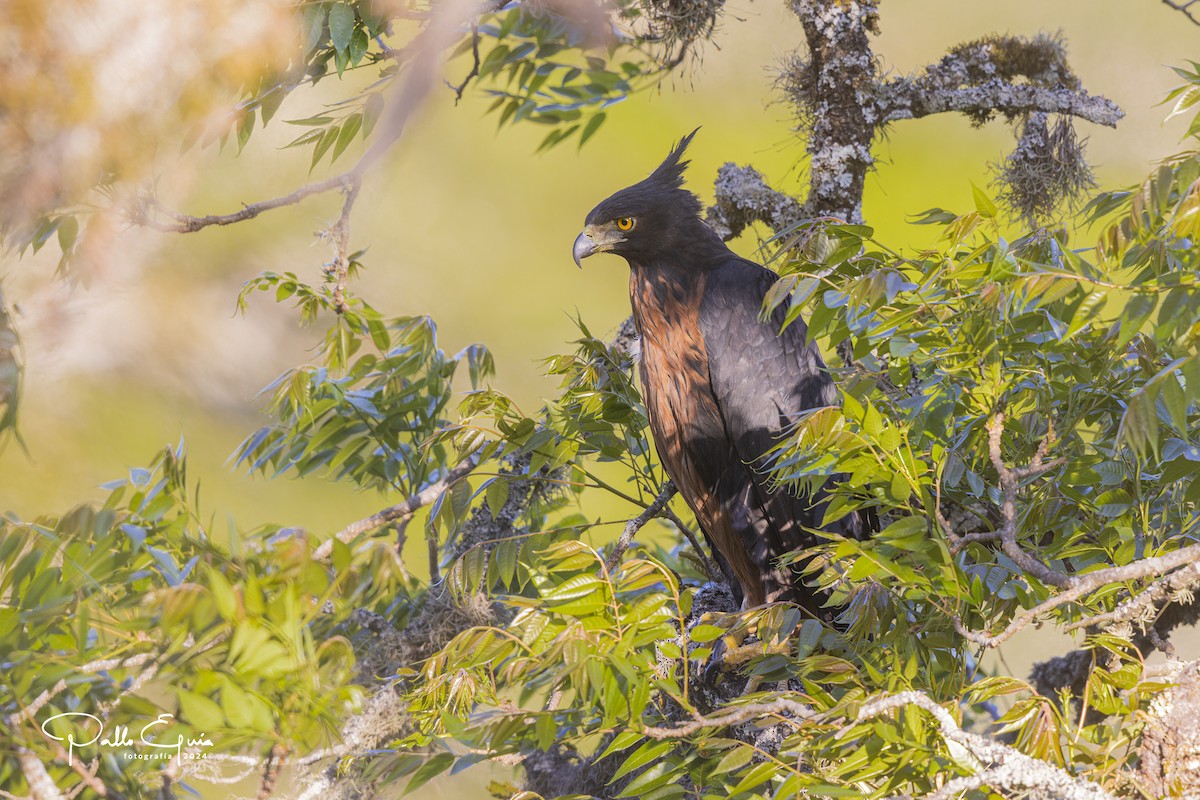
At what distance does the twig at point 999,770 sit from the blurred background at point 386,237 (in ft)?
2.05

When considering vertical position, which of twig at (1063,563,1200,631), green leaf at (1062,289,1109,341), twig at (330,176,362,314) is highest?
twig at (330,176,362,314)

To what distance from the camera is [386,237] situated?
2.15 metres

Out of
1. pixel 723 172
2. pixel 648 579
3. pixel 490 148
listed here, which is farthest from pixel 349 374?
pixel 648 579

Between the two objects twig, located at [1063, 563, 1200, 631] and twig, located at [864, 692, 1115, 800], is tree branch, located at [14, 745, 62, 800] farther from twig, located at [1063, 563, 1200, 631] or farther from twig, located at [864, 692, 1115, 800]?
twig, located at [1063, 563, 1200, 631]

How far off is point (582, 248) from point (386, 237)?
49 centimetres

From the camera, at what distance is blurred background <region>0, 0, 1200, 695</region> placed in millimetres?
933

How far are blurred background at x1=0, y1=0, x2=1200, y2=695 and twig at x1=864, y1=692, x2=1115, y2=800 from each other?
62 cm

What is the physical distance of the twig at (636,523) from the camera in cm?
171

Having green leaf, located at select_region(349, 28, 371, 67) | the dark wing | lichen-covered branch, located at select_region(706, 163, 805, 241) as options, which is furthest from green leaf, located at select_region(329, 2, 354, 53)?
lichen-covered branch, located at select_region(706, 163, 805, 241)

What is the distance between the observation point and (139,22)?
83 centimetres

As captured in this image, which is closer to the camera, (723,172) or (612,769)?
(612,769)

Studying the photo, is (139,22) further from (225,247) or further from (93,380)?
(225,247)

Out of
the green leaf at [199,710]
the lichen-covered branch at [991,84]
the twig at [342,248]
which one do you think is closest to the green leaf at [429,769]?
the green leaf at [199,710]

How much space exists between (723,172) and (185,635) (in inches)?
70.2
